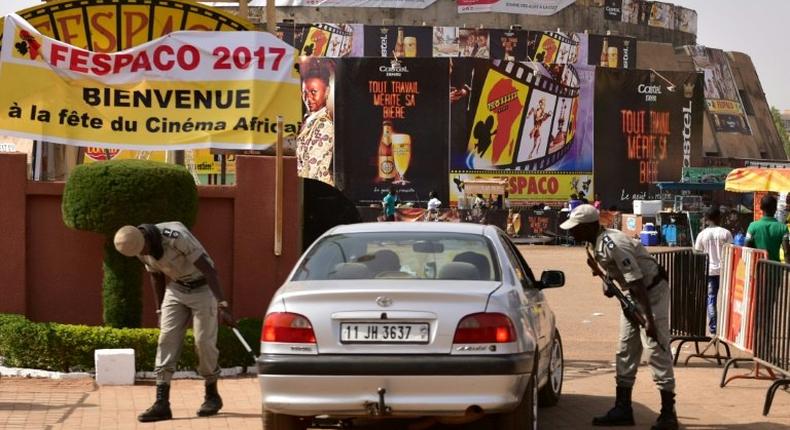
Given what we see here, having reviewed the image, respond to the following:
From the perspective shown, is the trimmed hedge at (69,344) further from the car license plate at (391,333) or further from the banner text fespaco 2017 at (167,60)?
the car license plate at (391,333)

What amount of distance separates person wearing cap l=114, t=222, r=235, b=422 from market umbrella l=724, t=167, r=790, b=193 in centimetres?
1654

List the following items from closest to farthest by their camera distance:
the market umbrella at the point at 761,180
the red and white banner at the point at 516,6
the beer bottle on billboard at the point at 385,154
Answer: the market umbrella at the point at 761,180, the beer bottle on billboard at the point at 385,154, the red and white banner at the point at 516,6

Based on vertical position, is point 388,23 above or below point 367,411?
above

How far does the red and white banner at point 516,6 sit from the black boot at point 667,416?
211ft

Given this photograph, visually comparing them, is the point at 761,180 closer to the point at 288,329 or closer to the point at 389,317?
the point at 389,317

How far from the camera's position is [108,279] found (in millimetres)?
12227

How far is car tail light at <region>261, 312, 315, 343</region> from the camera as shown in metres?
7.36

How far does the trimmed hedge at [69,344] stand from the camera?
11.4m

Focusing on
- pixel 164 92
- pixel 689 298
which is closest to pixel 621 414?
pixel 689 298

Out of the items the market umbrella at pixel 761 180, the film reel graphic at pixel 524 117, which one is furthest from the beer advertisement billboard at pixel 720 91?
the market umbrella at pixel 761 180

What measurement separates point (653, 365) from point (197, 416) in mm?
3300

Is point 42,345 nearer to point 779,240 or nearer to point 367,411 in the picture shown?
point 367,411

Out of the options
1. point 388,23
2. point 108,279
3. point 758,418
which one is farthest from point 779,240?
point 388,23

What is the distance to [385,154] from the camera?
48125 mm
